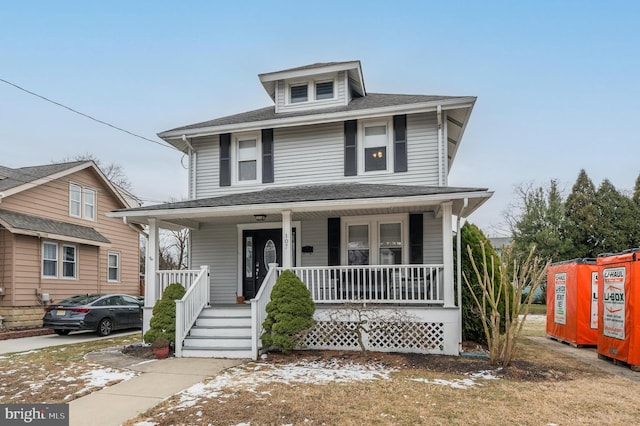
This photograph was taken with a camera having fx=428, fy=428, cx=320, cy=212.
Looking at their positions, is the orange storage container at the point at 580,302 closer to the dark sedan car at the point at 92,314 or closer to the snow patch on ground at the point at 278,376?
the snow patch on ground at the point at 278,376

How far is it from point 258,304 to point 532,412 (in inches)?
208

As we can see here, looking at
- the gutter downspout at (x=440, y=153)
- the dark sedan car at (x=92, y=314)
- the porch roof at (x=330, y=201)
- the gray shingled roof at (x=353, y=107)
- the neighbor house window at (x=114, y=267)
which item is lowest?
the dark sedan car at (x=92, y=314)

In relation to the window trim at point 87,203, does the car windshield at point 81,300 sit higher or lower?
lower

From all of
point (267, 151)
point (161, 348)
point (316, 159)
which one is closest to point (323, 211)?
point (316, 159)

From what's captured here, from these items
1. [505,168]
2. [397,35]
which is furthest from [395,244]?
[505,168]

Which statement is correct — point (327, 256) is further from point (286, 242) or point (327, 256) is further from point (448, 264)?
point (448, 264)

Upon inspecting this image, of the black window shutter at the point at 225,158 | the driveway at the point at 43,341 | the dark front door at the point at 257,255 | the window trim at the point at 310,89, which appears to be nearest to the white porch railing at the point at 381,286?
the dark front door at the point at 257,255

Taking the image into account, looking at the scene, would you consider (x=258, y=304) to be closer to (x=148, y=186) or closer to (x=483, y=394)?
(x=483, y=394)

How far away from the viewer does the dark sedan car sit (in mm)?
12258

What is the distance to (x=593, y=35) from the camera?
14.1 meters

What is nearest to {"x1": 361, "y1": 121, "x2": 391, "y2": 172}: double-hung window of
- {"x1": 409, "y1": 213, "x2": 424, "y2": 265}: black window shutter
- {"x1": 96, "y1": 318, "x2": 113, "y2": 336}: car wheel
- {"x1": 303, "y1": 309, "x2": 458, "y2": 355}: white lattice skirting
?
{"x1": 409, "y1": 213, "x2": 424, "y2": 265}: black window shutter

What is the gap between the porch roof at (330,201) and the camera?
8.56m

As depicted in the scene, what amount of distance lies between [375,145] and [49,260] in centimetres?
1239

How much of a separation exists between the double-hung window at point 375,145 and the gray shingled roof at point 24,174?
1179 centimetres
